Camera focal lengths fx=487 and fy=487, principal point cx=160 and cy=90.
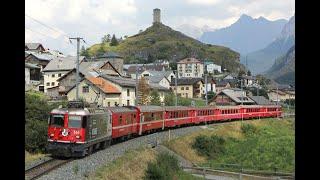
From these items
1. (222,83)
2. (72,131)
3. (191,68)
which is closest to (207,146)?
(72,131)

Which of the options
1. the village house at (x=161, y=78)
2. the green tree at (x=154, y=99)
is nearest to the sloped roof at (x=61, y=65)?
the green tree at (x=154, y=99)

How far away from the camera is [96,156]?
2242 cm

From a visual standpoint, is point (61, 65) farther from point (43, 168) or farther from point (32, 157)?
point (43, 168)

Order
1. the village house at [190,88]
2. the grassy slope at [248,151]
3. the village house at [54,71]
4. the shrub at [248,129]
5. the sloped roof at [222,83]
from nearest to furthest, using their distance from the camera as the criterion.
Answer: the grassy slope at [248,151] < the shrub at [248,129] < the village house at [54,71] < the village house at [190,88] < the sloped roof at [222,83]

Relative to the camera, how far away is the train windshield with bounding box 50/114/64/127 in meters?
22.0

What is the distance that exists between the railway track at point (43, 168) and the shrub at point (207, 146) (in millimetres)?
18605

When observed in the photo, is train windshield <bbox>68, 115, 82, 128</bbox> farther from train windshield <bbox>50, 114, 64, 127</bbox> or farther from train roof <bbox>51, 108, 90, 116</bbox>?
train windshield <bbox>50, 114, 64, 127</bbox>

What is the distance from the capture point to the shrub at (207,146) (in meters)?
38.2

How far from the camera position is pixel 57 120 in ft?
72.6

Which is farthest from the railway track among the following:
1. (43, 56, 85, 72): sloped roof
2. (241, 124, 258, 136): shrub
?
(43, 56, 85, 72): sloped roof

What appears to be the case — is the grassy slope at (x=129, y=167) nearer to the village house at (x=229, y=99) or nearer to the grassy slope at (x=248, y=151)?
the grassy slope at (x=248, y=151)

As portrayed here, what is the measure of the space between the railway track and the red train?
0.70 metres

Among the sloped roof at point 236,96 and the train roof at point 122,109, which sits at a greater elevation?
the sloped roof at point 236,96
